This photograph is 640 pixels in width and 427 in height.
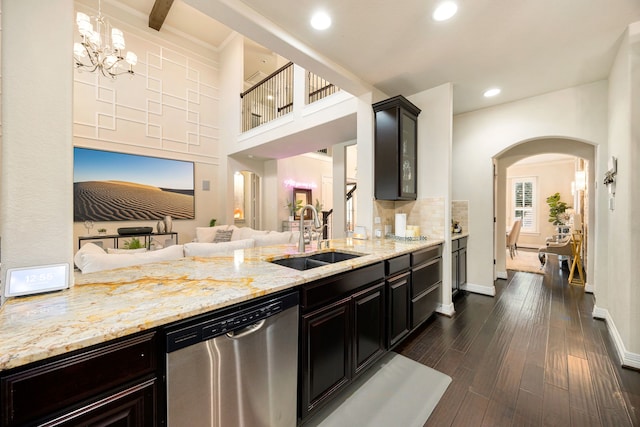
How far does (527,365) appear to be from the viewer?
2078 millimetres

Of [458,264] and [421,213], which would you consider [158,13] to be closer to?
[421,213]

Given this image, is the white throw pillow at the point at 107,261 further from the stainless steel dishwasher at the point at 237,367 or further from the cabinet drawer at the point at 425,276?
the cabinet drawer at the point at 425,276

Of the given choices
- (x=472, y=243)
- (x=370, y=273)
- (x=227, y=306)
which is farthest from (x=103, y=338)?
(x=472, y=243)

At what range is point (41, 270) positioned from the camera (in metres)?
1.12

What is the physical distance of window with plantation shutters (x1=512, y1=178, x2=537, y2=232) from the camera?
8.21 m

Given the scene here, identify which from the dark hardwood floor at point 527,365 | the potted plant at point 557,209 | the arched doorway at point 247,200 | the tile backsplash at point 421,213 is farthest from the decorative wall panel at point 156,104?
the potted plant at point 557,209

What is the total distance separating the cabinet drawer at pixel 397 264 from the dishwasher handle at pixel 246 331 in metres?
1.23

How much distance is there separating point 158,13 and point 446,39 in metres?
6.12

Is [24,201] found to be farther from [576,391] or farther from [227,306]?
[576,391]

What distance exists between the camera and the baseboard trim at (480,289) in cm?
375

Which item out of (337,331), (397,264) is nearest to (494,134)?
(397,264)

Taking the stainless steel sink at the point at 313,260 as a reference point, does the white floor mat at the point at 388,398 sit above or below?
below

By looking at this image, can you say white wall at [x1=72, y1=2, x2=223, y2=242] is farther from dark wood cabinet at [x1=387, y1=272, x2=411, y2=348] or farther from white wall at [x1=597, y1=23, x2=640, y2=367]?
white wall at [x1=597, y1=23, x2=640, y2=367]

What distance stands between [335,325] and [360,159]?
7.58 ft
